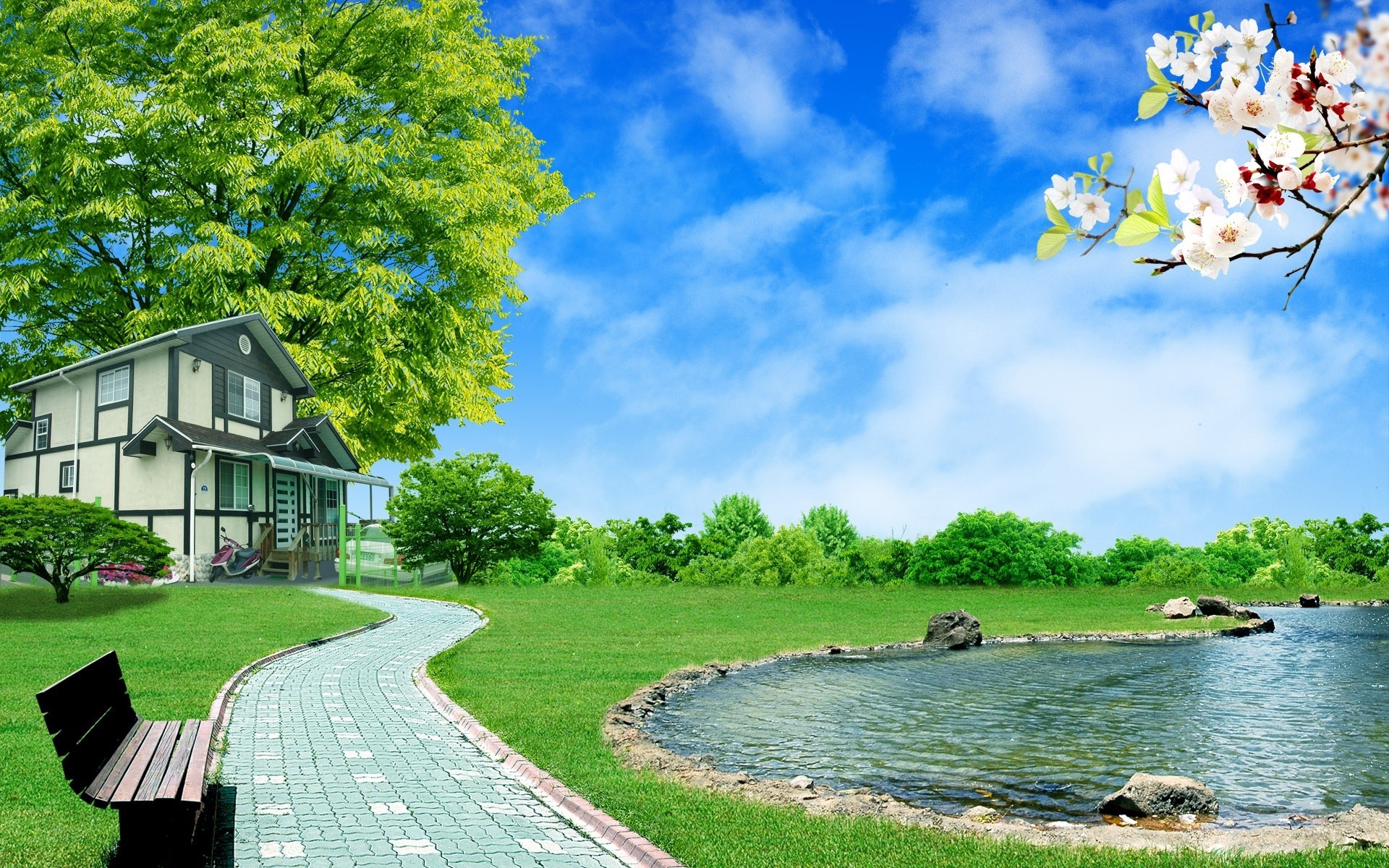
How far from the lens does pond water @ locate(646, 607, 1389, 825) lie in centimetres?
755

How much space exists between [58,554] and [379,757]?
14.9m

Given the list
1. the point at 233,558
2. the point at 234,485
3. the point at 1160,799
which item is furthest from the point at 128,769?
the point at 234,485

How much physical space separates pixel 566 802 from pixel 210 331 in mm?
25277

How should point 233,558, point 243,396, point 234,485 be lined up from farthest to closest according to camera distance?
point 243,396 → point 234,485 → point 233,558

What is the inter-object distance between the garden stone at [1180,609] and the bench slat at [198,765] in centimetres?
1815

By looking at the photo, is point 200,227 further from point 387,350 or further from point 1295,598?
point 1295,598

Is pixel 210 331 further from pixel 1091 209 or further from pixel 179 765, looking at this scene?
pixel 1091 209

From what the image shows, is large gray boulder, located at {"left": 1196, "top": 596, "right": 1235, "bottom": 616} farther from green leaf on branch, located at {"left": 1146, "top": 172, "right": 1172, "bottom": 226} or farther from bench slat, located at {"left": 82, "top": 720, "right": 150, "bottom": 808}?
green leaf on branch, located at {"left": 1146, "top": 172, "right": 1172, "bottom": 226}

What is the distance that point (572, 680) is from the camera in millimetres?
11586

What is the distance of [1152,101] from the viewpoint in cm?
256

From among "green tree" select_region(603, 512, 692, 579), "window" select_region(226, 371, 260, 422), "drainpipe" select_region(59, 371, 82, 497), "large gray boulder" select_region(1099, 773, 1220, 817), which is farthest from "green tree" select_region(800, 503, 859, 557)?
"large gray boulder" select_region(1099, 773, 1220, 817)

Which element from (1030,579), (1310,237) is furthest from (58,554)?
(1030,579)

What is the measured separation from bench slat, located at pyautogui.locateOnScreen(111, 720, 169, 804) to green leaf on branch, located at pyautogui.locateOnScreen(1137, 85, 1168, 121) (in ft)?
17.5

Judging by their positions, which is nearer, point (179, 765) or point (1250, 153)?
point (1250, 153)
